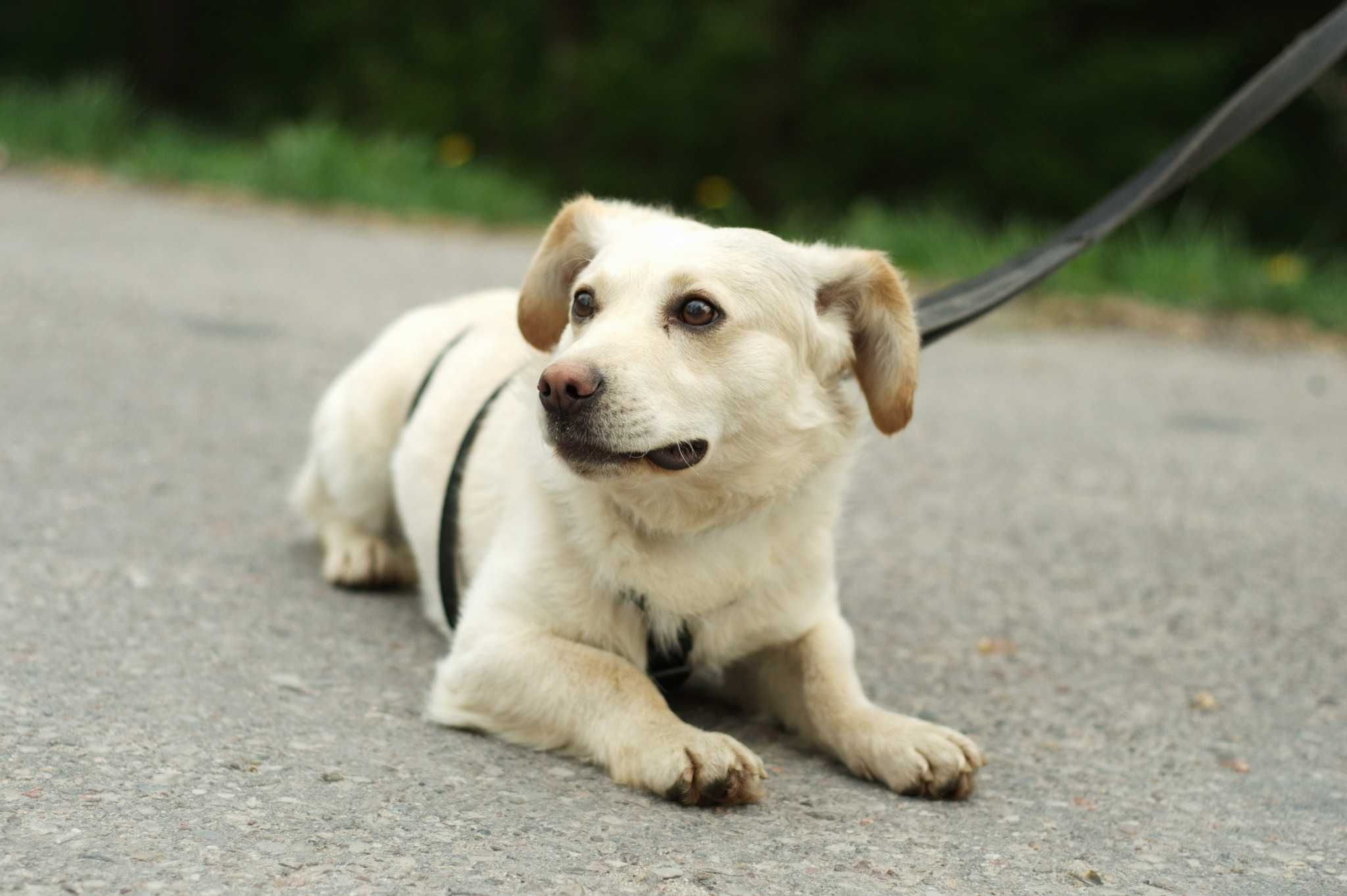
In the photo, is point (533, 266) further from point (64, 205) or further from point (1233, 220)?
point (1233, 220)

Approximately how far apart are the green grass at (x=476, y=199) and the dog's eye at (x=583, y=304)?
5694 mm

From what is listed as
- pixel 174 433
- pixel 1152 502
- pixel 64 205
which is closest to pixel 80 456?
pixel 174 433

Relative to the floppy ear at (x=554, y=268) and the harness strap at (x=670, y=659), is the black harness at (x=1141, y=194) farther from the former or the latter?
the harness strap at (x=670, y=659)

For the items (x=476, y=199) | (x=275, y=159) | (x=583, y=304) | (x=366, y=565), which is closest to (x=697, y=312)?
(x=583, y=304)

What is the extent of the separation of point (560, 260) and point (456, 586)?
2.62 feet

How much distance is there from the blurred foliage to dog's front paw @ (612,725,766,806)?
12.8 m

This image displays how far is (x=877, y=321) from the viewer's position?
3.04m

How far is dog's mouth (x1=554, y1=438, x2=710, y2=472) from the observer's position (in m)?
2.66

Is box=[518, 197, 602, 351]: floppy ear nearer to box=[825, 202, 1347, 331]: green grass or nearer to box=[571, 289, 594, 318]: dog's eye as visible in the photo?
box=[571, 289, 594, 318]: dog's eye

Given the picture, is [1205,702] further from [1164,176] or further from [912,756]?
[1164,176]

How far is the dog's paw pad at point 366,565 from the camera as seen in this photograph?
3.86 m

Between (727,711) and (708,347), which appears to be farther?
(727,711)

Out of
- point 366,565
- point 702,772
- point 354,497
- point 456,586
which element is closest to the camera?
point 702,772

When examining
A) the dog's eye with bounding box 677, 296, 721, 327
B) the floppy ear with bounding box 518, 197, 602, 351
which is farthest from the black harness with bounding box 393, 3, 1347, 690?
the dog's eye with bounding box 677, 296, 721, 327
